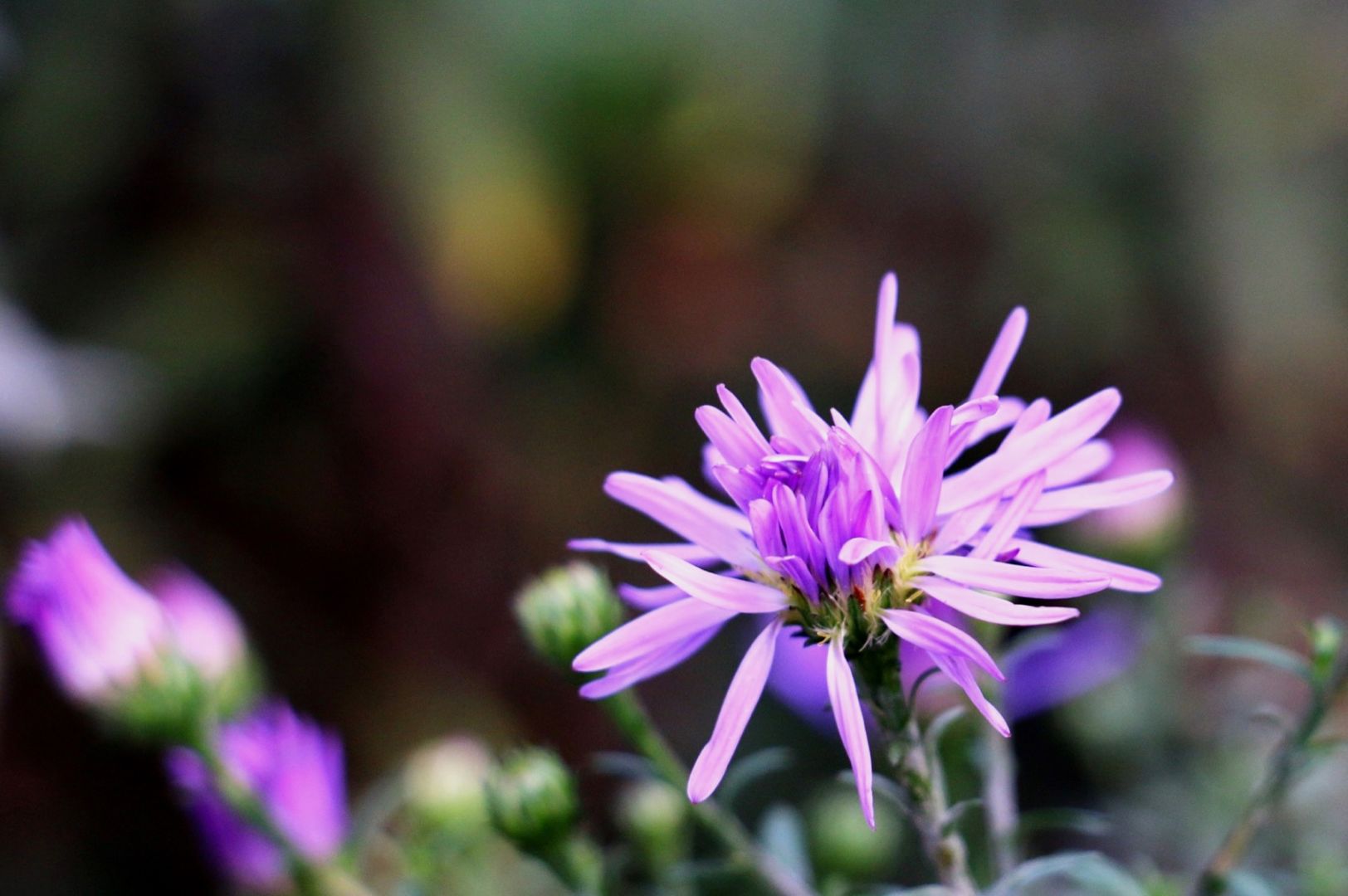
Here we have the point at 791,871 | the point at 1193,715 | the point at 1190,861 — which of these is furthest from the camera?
the point at 1193,715

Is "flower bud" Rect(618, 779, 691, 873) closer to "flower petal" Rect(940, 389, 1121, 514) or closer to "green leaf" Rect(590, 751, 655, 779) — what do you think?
"green leaf" Rect(590, 751, 655, 779)

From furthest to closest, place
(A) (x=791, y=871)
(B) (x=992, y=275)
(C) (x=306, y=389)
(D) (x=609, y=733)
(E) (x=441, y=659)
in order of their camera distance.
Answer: (B) (x=992, y=275), (C) (x=306, y=389), (E) (x=441, y=659), (D) (x=609, y=733), (A) (x=791, y=871)

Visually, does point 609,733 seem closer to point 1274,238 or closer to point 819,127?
point 819,127

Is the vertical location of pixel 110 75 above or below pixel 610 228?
above

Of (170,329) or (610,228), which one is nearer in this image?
(170,329)

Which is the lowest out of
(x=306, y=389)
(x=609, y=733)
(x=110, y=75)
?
(x=609, y=733)

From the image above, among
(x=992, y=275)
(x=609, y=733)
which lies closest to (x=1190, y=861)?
(x=609, y=733)
